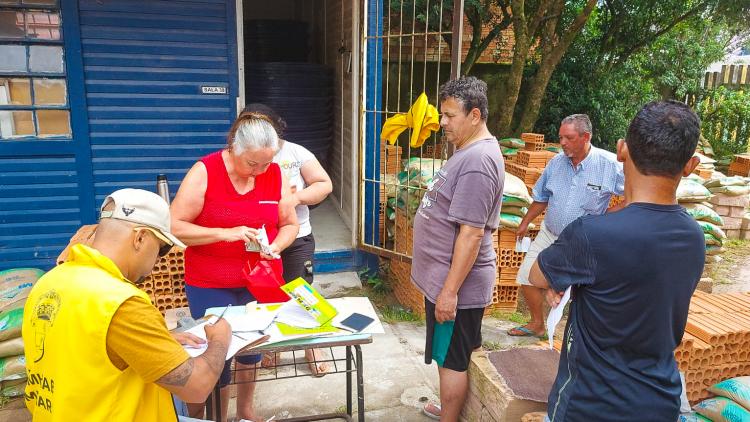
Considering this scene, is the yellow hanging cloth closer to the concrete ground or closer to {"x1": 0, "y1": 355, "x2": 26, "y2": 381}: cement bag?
the concrete ground

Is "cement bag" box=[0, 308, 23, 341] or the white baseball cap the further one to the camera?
"cement bag" box=[0, 308, 23, 341]

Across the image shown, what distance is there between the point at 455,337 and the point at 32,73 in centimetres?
403

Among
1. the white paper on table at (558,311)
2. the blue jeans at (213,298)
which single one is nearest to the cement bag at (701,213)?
the white paper on table at (558,311)

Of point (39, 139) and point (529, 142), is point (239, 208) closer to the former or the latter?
point (39, 139)

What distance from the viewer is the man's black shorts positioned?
267 cm

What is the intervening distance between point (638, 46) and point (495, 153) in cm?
957

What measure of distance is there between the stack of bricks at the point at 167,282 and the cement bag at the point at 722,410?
3.62 metres

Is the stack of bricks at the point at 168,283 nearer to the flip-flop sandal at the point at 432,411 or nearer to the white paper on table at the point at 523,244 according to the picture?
the flip-flop sandal at the point at 432,411

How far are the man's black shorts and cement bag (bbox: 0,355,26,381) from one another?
8.74 ft

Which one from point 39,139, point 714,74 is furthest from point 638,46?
point 39,139

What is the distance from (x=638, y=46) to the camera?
10422 millimetres

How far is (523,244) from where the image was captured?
4.60 meters

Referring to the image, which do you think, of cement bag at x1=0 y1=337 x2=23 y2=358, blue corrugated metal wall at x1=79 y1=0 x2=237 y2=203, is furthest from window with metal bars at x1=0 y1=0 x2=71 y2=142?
cement bag at x1=0 y1=337 x2=23 y2=358

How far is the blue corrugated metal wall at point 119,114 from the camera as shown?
4480 mm
